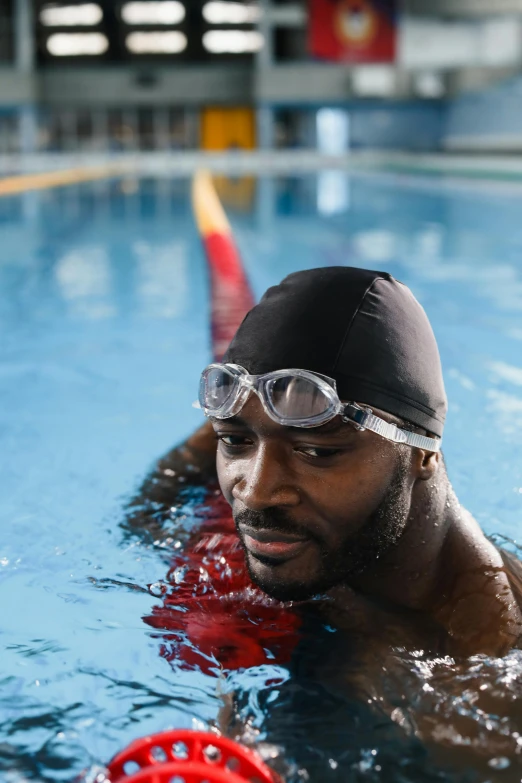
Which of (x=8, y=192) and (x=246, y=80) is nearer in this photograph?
(x=8, y=192)

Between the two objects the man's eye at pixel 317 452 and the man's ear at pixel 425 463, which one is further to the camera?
the man's ear at pixel 425 463

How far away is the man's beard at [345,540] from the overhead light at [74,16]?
44100 mm

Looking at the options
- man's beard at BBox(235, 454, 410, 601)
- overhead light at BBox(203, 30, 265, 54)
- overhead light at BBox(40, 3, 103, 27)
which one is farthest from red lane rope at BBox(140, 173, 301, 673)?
overhead light at BBox(40, 3, 103, 27)

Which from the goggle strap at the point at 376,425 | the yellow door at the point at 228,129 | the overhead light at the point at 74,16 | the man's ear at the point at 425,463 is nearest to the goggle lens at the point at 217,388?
the goggle strap at the point at 376,425

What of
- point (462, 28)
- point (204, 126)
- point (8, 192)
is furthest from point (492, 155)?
point (204, 126)

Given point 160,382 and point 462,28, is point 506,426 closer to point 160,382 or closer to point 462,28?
point 160,382

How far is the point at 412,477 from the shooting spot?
177 cm

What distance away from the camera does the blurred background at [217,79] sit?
36.9 metres

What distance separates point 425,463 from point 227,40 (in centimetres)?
4340

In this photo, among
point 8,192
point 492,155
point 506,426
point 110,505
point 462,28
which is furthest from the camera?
point 462,28

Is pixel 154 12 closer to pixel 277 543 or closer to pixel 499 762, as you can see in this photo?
pixel 277 543

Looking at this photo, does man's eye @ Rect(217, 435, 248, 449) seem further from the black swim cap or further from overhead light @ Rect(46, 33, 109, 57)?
overhead light @ Rect(46, 33, 109, 57)

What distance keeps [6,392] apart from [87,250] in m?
5.53

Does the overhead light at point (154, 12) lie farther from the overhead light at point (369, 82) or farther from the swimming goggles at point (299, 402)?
the swimming goggles at point (299, 402)
